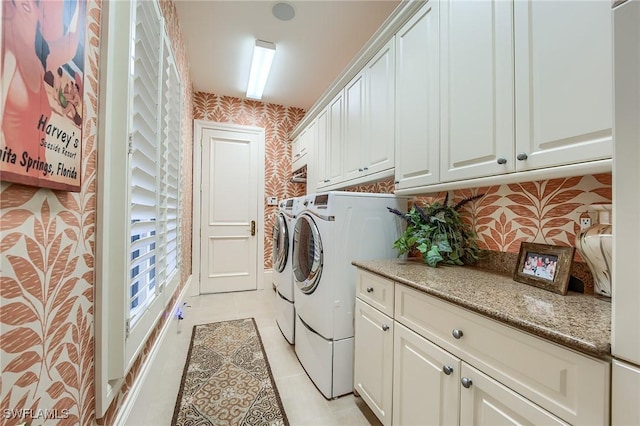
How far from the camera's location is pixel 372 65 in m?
1.92

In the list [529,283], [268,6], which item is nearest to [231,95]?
[268,6]

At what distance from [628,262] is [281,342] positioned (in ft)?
7.23

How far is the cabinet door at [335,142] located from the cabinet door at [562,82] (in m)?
1.54

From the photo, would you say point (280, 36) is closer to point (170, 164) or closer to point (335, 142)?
point (335, 142)

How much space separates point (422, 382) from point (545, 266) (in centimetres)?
68

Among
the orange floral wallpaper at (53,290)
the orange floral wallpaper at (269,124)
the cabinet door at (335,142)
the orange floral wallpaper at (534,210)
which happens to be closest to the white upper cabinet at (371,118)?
the cabinet door at (335,142)

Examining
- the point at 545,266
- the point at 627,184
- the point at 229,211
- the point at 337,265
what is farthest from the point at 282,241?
the point at 627,184

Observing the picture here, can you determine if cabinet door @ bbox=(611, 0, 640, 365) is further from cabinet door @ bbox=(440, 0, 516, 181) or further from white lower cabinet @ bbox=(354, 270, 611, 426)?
cabinet door @ bbox=(440, 0, 516, 181)

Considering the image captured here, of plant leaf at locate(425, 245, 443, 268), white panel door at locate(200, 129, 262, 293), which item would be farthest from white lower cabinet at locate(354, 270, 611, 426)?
white panel door at locate(200, 129, 262, 293)

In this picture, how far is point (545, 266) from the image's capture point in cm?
102

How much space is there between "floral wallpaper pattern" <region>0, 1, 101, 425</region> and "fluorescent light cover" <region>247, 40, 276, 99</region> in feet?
6.08

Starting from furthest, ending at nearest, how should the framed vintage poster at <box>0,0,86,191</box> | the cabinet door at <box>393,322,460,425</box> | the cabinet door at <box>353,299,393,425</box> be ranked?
1. the cabinet door at <box>353,299,393,425</box>
2. the cabinet door at <box>393,322,460,425</box>
3. the framed vintage poster at <box>0,0,86,191</box>

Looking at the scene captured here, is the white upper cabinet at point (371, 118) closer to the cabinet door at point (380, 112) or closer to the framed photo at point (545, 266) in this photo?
the cabinet door at point (380, 112)

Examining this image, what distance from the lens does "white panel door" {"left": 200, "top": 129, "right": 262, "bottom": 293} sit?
11.4ft
